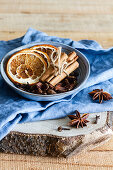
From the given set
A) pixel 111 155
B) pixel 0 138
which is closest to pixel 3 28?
pixel 0 138

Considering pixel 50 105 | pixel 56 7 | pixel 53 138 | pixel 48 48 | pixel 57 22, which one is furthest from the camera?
pixel 56 7

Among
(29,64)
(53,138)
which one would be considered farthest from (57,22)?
(53,138)

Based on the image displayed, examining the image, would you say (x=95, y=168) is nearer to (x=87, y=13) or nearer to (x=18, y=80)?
(x=18, y=80)

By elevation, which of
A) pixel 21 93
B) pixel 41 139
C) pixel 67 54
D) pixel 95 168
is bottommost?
pixel 95 168

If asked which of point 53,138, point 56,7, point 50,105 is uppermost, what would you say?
point 56,7

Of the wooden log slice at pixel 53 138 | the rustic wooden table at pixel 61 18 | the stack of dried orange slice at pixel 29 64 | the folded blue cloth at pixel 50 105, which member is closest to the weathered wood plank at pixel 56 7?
the rustic wooden table at pixel 61 18

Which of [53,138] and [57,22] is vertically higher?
[57,22]

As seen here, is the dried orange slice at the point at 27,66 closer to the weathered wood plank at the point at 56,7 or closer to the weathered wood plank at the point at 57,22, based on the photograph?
the weathered wood plank at the point at 57,22

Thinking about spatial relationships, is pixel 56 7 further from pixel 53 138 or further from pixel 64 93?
pixel 53 138
